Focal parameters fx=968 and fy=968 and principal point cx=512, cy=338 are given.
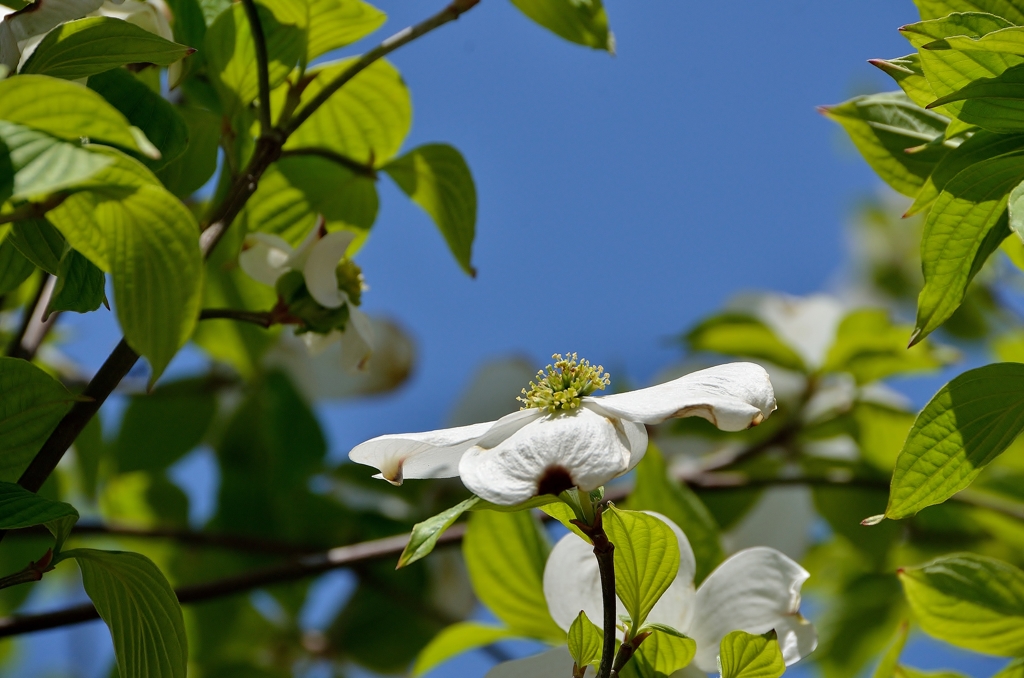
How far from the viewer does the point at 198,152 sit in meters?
0.49

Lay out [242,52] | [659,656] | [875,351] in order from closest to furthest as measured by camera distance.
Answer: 1. [659,656]
2. [242,52]
3. [875,351]

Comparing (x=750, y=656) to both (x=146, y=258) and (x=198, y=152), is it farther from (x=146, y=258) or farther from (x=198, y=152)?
(x=198, y=152)

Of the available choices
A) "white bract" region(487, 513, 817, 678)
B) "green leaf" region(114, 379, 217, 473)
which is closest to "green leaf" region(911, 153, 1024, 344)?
"white bract" region(487, 513, 817, 678)

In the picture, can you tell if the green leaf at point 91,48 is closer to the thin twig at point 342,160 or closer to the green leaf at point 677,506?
the thin twig at point 342,160

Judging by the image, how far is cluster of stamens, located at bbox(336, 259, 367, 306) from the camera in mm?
524

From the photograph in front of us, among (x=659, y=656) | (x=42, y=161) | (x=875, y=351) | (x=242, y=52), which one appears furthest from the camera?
(x=875, y=351)

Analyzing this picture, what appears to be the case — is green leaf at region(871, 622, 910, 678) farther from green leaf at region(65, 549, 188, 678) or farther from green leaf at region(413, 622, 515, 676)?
green leaf at region(65, 549, 188, 678)

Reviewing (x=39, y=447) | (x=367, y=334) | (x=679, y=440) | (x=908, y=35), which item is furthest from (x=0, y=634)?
(x=679, y=440)

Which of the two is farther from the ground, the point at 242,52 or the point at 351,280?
the point at 242,52

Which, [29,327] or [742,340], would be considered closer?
[29,327]

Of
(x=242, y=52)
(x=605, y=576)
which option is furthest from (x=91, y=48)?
(x=605, y=576)

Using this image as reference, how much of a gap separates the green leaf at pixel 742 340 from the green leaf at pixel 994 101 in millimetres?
499

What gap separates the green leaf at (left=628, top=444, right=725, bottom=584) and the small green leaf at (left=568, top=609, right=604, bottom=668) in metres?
0.14

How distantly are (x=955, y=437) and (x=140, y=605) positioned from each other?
0.30 metres
